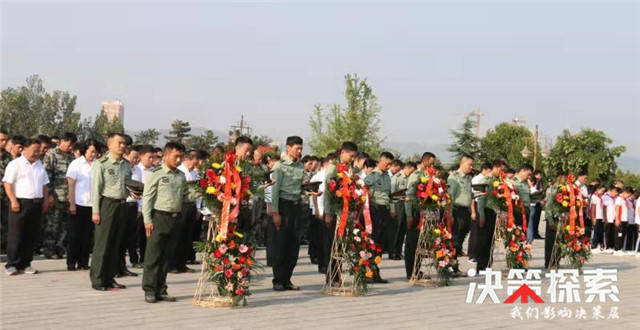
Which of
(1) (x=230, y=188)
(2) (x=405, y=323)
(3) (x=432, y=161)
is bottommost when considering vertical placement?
(2) (x=405, y=323)

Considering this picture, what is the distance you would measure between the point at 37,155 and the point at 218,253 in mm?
4076

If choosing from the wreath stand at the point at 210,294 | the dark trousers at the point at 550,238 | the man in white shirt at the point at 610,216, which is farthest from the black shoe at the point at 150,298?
the man in white shirt at the point at 610,216

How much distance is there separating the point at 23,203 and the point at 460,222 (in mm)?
7546

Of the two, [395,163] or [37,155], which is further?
[395,163]

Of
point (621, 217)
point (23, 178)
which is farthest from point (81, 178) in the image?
point (621, 217)

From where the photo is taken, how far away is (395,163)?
16.6 meters

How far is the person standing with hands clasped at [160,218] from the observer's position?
902 centimetres

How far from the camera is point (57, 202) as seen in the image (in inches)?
512

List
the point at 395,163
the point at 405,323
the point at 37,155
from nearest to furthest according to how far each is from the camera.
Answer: the point at 405,323, the point at 37,155, the point at 395,163

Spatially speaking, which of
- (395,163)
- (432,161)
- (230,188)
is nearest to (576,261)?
(432,161)

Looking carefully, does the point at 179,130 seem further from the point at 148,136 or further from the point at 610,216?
the point at 610,216

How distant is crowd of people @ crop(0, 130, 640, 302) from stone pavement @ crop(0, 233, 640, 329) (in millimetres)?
474

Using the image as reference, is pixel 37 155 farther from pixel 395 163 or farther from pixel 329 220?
pixel 395 163

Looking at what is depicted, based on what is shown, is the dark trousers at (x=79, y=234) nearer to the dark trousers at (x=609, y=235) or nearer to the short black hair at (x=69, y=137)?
the short black hair at (x=69, y=137)
